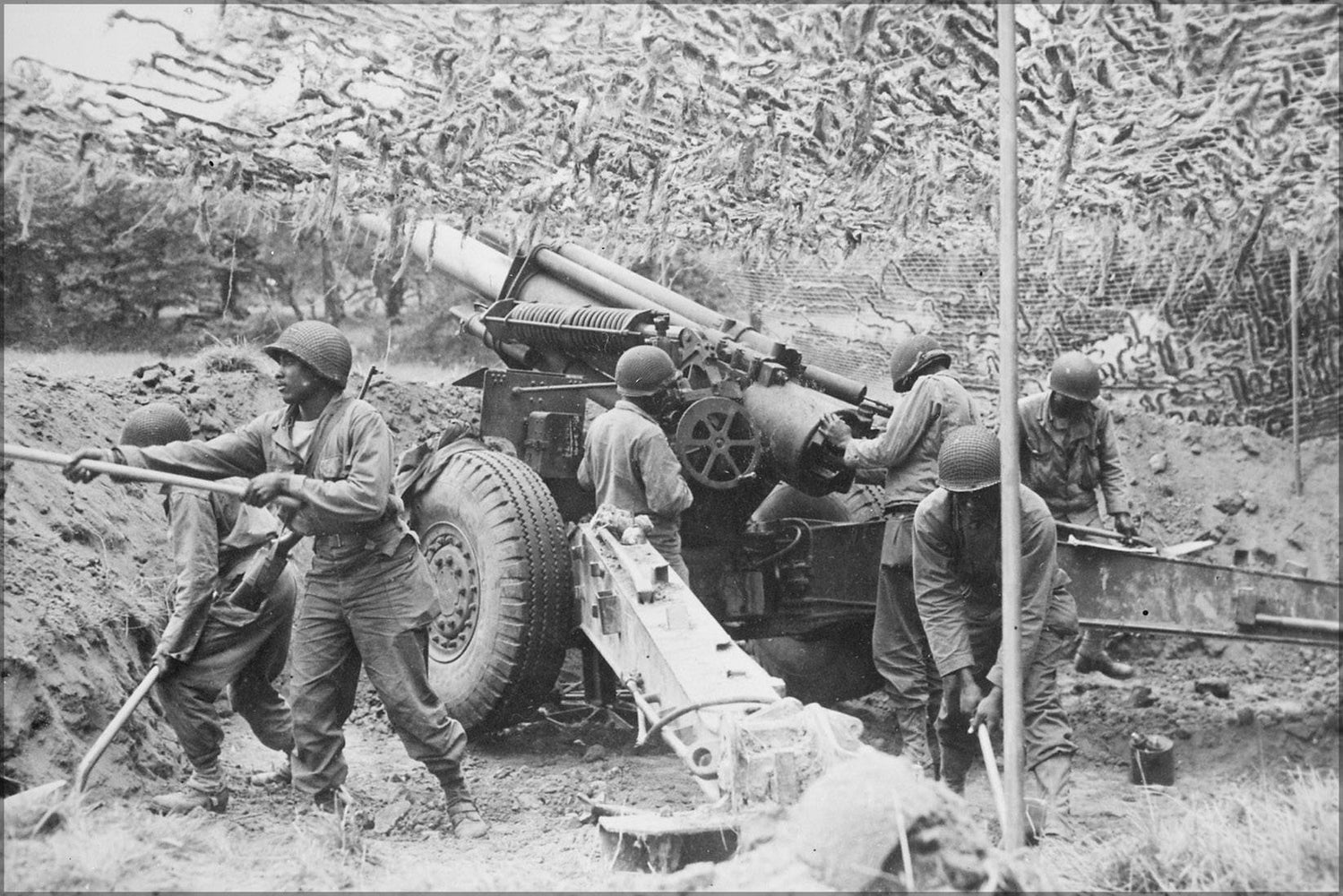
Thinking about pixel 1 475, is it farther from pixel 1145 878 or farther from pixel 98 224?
pixel 1145 878

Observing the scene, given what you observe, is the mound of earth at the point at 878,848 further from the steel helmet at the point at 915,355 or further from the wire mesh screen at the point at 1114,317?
the wire mesh screen at the point at 1114,317

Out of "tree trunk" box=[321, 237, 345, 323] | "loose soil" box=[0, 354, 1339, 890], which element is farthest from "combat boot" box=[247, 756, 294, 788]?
"tree trunk" box=[321, 237, 345, 323]

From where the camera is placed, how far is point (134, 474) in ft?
15.2

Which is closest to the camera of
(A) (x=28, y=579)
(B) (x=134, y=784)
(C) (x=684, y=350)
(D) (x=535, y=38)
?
(B) (x=134, y=784)

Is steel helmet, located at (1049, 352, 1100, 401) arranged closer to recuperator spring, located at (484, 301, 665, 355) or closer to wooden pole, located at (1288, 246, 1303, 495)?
wooden pole, located at (1288, 246, 1303, 495)

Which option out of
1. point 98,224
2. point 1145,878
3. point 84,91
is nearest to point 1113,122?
point 1145,878

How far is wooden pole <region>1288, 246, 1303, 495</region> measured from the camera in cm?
798

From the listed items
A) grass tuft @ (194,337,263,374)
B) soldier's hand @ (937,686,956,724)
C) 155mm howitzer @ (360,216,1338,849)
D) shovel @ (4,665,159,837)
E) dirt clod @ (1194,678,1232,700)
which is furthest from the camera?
grass tuft @ (194,337,263,374)

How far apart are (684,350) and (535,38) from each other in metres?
1.99

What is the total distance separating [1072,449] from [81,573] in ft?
16.6

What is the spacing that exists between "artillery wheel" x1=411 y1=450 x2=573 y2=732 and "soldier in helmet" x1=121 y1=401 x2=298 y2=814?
1.06 metres

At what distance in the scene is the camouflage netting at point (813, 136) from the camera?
6359 millimetres

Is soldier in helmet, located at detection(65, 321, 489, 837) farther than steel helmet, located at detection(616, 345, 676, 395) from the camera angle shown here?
No

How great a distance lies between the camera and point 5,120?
6289 millimetres
